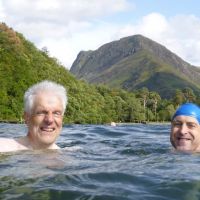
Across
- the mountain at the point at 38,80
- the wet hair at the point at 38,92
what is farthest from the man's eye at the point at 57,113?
the mountain at the point at 38,80

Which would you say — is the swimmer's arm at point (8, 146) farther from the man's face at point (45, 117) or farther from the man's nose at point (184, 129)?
the man's nose at point (184, 129)

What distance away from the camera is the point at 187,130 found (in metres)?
7.93

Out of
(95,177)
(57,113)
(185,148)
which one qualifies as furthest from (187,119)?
(95,177)

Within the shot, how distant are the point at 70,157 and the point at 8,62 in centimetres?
8614

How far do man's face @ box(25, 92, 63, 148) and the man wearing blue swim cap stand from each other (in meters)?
2.27

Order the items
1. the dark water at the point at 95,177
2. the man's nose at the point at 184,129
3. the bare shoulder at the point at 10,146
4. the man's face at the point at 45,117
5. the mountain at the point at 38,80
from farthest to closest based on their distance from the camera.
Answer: the mountain at the point at 38,80, the man's nose at the point at 184,129, the bare shoulder at the point at 10,146, the man's face at the point at 45,117, the dark water at the point at 95,177

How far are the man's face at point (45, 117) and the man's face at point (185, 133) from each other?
2.25m

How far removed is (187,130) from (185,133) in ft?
0.26

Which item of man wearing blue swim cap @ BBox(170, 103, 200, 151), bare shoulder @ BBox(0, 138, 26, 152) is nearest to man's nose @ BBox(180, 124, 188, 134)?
man wearing blue swim cap @ BBox(170, 103, 200, 151)

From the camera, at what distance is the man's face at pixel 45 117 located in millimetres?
6816

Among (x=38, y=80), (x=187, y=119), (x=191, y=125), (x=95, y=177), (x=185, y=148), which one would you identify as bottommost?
(x=95, y=177)

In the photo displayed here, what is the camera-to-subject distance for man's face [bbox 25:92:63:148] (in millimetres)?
6816

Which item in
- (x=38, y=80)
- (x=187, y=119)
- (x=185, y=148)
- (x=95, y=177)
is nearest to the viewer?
(x=95, y=177)

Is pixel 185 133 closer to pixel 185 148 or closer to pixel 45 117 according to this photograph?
pixel 185 148
